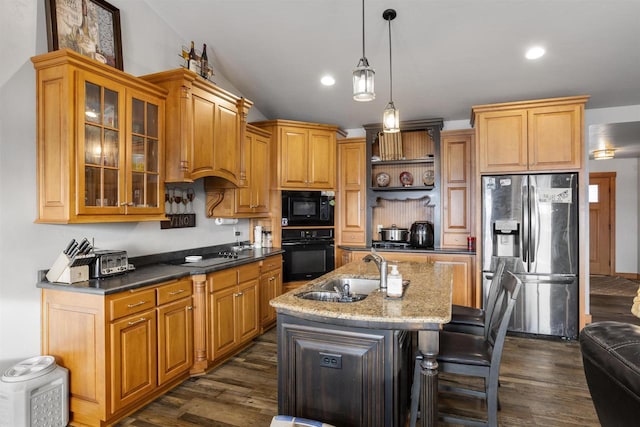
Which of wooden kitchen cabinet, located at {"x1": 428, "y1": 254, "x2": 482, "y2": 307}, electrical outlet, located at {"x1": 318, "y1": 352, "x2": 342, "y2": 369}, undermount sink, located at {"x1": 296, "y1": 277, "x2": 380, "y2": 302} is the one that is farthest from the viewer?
wooden kitchen cabinet, located at {"x1": 428, "y1": 254, "x2": 482, "y2": 307}

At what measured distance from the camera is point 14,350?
2232mm

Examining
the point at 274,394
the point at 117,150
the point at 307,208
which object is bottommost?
the point at 274,394

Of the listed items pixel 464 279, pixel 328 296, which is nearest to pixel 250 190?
pixel 328 296

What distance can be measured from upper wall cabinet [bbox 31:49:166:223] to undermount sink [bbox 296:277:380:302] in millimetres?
1483

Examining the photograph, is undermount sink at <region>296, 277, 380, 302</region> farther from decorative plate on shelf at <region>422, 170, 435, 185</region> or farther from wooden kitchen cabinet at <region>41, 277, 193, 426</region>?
decorative plate on shelf at <region>422, 170, 435, 185</region>

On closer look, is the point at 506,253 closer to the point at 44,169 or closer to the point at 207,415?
the point at 207,415

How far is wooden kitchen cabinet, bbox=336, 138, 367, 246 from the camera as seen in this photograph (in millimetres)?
4934

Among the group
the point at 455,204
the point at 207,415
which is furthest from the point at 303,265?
the point at 207,415

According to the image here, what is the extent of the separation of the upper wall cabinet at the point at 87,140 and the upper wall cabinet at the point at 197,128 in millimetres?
249

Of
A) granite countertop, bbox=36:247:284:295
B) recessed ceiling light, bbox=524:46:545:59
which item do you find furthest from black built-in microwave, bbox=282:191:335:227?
recessed ceiling light, bbox=524:46:545:59

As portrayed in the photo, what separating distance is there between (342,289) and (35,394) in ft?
6.20

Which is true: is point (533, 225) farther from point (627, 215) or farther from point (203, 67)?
point (627, 215)

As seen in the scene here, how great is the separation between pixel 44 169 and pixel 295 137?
9.31ft

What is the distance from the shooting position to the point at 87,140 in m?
2.30
